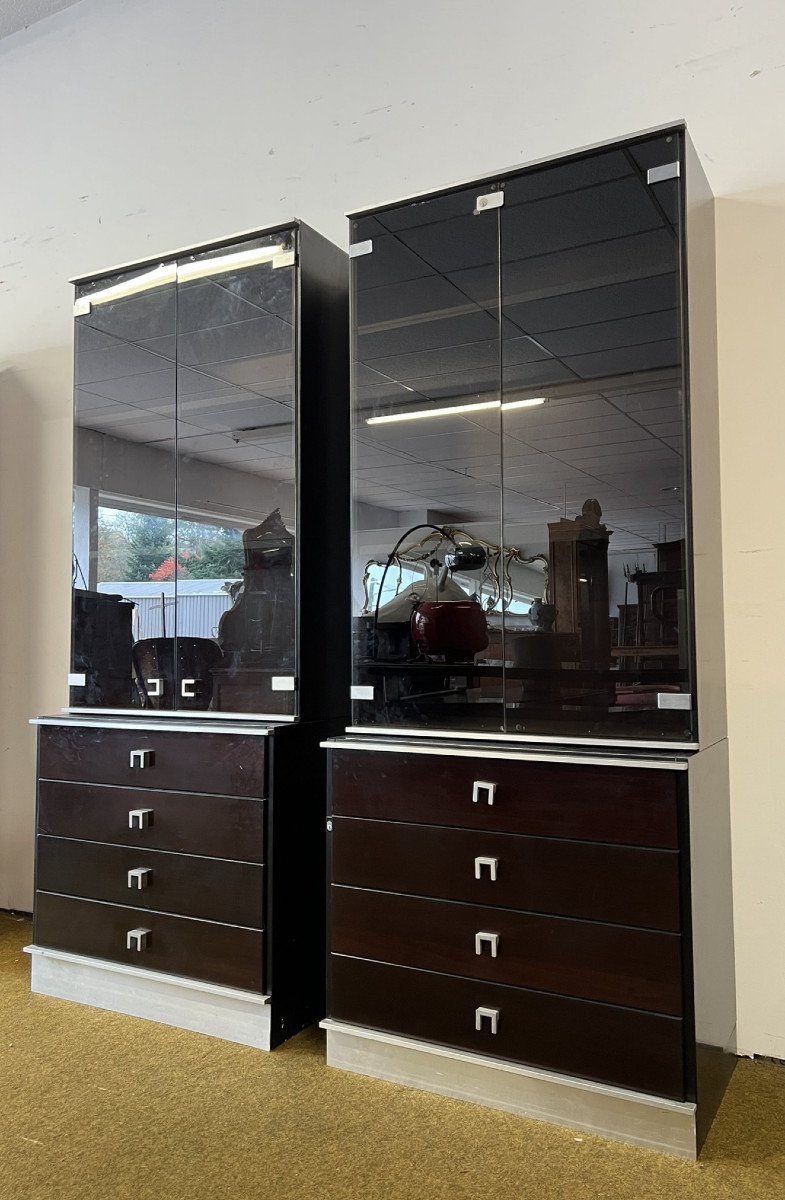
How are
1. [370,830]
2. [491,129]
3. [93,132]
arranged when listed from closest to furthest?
[370,830]
[491,129]
[93,132]

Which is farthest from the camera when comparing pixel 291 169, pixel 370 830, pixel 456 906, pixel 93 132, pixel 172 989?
pixel 93 132

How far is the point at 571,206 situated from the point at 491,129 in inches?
31.9

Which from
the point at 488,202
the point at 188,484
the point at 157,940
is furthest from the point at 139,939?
the point at 488,202

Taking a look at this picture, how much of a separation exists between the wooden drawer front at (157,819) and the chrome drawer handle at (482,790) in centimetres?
59

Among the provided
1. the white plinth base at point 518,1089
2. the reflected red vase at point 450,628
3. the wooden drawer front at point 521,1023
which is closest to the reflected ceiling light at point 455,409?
the reflected red vase at point 450,628

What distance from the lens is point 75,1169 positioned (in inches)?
67.7

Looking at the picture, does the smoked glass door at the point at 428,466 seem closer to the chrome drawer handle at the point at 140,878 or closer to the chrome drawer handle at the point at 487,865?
the chrome drawer handle at the point at 487,865

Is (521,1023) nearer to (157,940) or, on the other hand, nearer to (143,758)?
(157,940)

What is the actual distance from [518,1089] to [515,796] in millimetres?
618

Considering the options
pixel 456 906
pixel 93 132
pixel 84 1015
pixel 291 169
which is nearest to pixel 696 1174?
pixel 456 906

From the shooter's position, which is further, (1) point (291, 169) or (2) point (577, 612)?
(1) point (291, 169)

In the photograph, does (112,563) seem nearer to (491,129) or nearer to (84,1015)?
(84,1015)

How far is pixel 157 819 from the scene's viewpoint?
2439 millimetres

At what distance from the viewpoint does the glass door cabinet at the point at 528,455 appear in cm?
192
